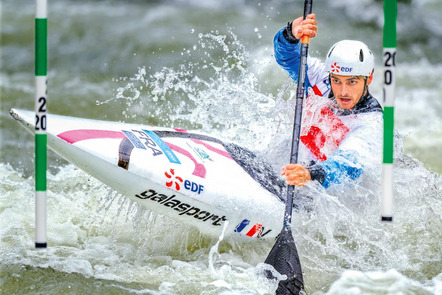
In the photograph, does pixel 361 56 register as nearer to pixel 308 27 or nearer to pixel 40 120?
pixel 308 27

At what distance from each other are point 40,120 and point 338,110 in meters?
1.98

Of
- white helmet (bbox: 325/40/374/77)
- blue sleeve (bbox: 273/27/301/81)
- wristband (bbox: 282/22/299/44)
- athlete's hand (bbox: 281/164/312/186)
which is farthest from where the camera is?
blue sleeve (bbox: 273/27/301/81)

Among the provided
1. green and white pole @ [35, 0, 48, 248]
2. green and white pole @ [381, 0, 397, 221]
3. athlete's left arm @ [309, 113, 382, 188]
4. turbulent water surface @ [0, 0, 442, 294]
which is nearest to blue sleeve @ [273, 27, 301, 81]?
turbulent water surface @ [0, 0, 442, 294]

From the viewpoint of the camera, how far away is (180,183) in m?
3.94

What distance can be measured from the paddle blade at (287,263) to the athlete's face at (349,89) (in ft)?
2.96

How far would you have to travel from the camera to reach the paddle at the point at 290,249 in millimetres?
3816

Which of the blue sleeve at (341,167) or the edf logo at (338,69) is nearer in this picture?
the blue sleeve at (341,167)

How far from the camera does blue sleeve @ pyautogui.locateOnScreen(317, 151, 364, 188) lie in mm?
3957

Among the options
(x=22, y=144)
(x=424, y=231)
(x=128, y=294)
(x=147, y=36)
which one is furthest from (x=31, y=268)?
(x=147, y=36)

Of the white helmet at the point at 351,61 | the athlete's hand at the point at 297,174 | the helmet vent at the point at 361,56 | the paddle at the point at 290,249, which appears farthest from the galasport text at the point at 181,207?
the helmet vent at the point at 361,56

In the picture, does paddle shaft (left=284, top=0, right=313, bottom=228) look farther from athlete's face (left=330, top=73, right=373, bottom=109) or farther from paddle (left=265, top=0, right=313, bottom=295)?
athlete's face (left=330, top=73, right=373, bottom=109)

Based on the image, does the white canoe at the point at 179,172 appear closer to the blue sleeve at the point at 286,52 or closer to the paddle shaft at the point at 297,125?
the paddle shaft at the point at 297,125

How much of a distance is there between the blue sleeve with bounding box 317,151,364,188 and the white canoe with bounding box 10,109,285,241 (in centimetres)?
42

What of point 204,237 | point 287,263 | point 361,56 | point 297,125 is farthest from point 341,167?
point 204,237
